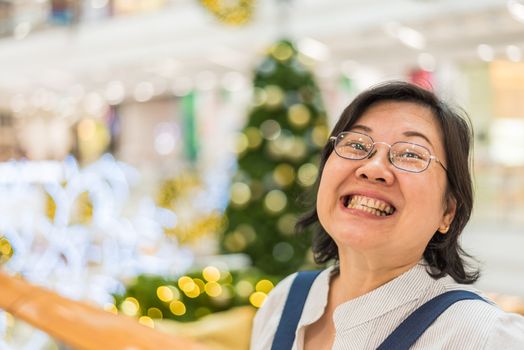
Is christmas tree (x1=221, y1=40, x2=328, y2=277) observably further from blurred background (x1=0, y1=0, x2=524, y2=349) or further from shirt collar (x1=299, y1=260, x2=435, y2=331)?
shirt collar (x1=299, y1=260, x2=435, y2=331)

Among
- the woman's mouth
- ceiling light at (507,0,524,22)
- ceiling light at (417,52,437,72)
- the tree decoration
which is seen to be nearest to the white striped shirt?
the woman's mouth

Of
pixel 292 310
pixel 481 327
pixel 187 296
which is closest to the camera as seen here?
pixel 481 327

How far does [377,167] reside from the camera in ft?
3.77

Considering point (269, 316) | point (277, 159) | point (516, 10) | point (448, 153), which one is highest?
point (448, 153)

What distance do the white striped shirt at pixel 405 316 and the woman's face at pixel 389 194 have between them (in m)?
0.07

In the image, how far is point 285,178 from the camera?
445 cm

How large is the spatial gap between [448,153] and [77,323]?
0.72 m

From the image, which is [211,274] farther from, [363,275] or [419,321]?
[419,321]

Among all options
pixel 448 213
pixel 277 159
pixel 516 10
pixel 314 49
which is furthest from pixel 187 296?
pixel 314 49

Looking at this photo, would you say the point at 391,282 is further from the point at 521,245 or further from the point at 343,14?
the point at 343,14

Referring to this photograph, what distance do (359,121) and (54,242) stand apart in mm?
4420

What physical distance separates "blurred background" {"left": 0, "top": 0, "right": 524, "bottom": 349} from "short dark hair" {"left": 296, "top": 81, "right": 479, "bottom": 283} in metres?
0.10

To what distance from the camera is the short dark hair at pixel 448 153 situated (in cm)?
120

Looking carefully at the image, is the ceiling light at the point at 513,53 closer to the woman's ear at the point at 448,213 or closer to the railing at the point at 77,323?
the woman's ear at the point at 448,213
